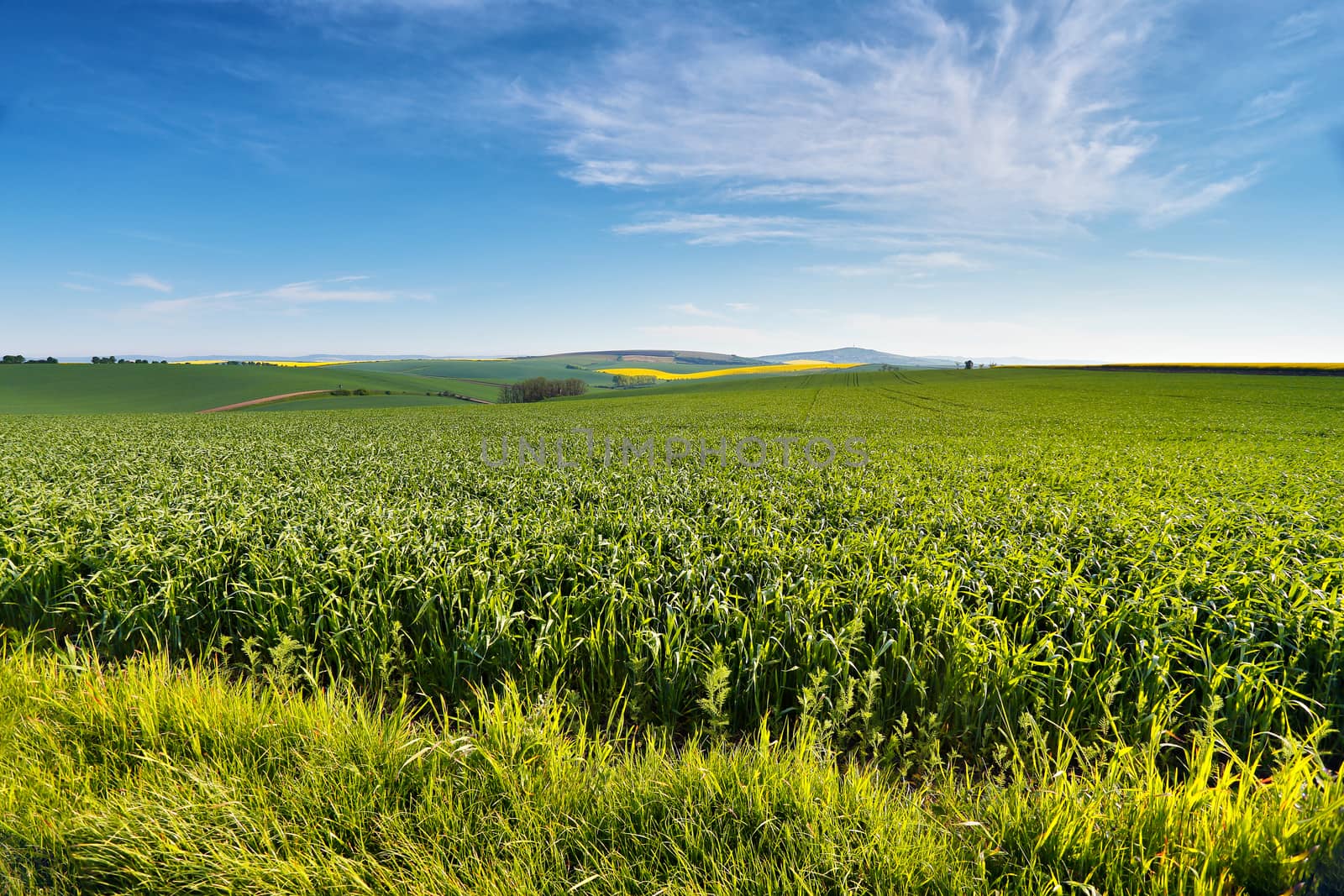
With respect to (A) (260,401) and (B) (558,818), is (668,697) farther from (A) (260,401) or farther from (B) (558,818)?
(A) (260,401)

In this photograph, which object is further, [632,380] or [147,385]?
[632,380]

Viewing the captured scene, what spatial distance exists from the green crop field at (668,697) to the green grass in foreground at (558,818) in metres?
0.02

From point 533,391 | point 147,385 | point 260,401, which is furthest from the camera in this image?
point 533,391

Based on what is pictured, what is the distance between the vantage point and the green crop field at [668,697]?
2139mm

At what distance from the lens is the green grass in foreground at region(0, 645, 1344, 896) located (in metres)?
2.05

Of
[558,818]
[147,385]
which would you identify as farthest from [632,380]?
[558,818]

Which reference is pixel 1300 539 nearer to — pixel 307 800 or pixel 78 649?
pixel 307 800

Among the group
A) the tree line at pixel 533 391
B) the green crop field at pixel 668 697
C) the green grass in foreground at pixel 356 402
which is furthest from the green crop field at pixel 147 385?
the green crop field at pixel 668 697

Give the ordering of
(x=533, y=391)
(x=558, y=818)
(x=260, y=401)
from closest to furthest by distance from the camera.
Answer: (x=558, y=818)
(x=260, y=401)
(x=533, y=391)

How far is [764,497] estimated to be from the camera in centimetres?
823

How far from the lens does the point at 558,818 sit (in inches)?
92.5

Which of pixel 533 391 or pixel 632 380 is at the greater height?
pixel 632 380

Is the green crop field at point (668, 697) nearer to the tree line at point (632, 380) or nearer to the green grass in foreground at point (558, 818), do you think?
the green grass in foreground at point (558, 818)

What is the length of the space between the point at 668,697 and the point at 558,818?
1.19 metres
